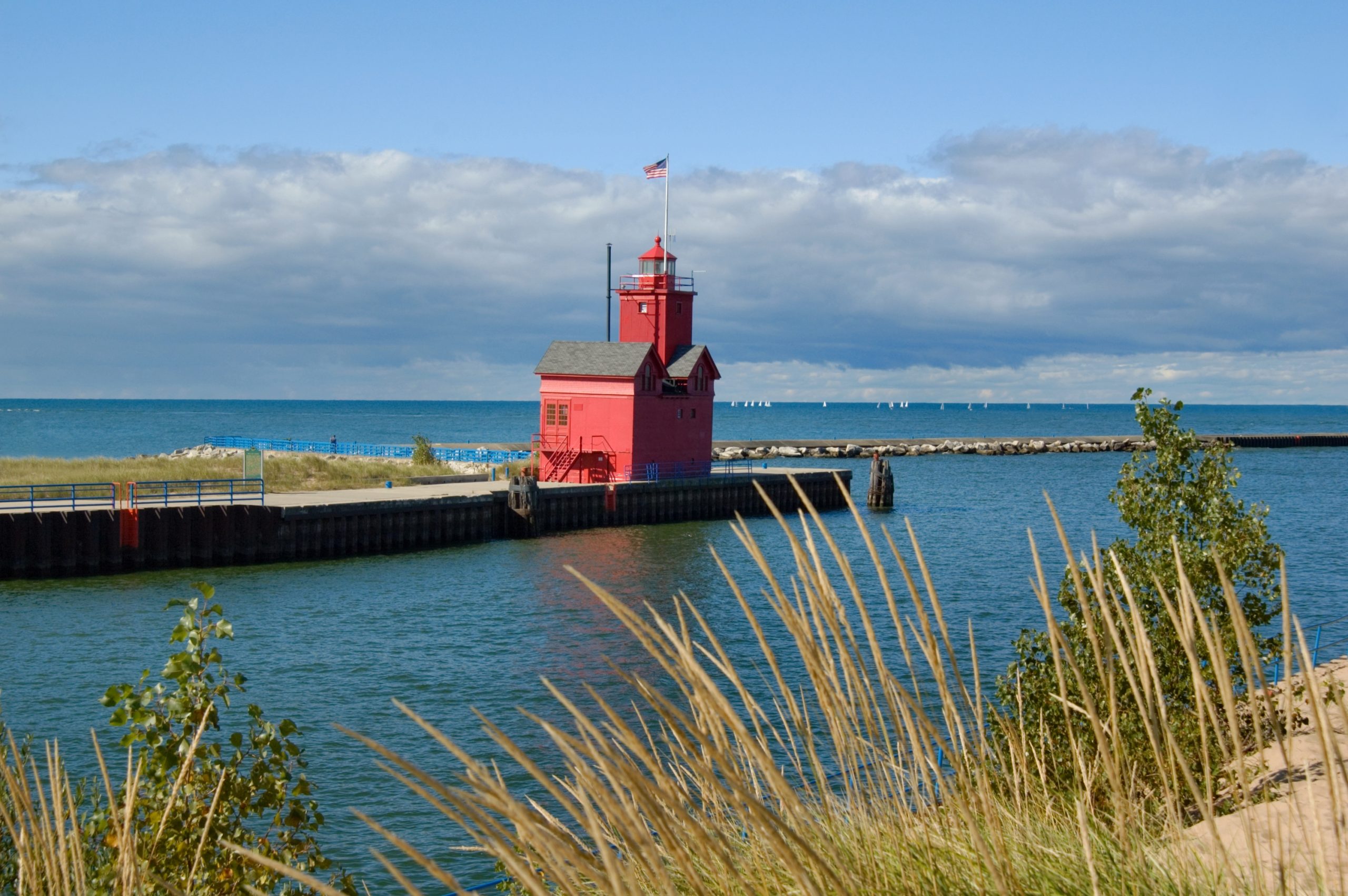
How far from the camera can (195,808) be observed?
4844 millimetres

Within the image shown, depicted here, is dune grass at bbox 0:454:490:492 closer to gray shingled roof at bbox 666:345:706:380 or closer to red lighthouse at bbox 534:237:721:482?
red lighthouse at bbox 534:237:721:482

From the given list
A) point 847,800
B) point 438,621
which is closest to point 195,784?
point 847,800

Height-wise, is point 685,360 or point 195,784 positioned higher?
point 685,360

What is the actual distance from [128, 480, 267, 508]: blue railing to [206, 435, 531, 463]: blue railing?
14961 millimetres

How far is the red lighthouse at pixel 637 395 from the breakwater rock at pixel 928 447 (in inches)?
1040

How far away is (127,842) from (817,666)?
1.95 m

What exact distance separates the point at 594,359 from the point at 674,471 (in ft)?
17.4

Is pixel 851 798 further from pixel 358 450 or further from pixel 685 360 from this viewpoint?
pixel 358 450

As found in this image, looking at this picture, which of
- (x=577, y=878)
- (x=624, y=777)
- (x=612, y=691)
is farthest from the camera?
(x=612, y=691)

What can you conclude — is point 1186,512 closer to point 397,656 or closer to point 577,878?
point 577,878

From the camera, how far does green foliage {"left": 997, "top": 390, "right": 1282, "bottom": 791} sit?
8234 mm

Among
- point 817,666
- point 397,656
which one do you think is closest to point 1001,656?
point 397,656

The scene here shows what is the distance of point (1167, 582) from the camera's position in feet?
28.6

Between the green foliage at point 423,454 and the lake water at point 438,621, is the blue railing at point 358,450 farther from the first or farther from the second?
the lake water at point 438,621
